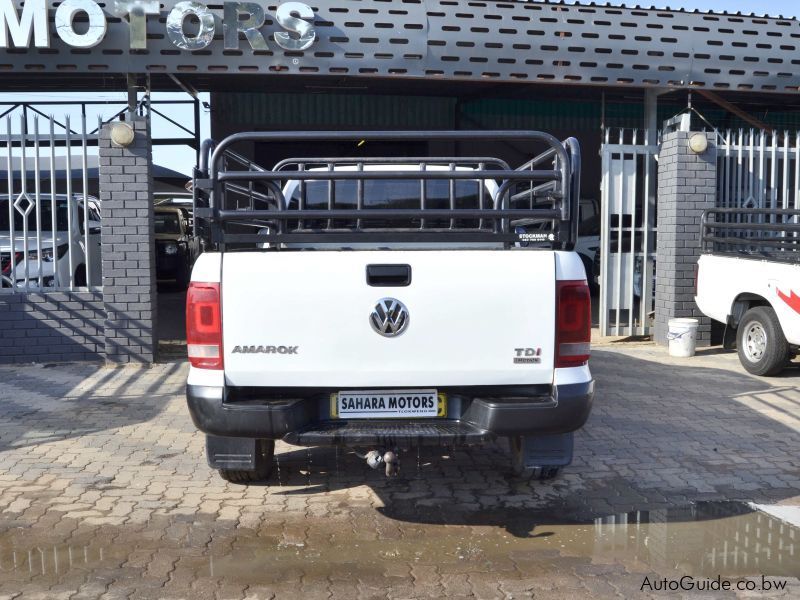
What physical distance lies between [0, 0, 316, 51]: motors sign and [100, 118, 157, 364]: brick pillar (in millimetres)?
1465

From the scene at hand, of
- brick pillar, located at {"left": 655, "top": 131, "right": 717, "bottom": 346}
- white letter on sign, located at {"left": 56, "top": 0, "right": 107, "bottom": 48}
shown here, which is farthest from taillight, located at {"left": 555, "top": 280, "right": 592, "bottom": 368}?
white letter on sign, located at {"left": 56, "top": 0, "right": 107, "bottom": 48}

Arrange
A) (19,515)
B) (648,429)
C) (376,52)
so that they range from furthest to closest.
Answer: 1. (376,52)
2. (648,429)
3. (19,515)

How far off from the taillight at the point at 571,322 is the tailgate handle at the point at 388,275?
30.0 inches

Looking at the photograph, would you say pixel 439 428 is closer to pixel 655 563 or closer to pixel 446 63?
pixel 655 563

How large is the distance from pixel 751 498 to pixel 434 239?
255cm

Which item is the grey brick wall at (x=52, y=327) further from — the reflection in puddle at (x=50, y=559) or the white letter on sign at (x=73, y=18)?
the reflection in puddle at (x=50, y=559)

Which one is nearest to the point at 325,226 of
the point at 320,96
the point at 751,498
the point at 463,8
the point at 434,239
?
the point at 434,239

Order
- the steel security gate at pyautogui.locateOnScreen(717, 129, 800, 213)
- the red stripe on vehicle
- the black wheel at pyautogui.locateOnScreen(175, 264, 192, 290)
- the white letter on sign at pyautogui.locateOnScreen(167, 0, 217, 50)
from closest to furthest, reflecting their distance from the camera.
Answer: the red stripe on vehicle, the white letter on sign at pyautogui.locateOnScreen(167, 0, 217, 50), the steel security gate at pyautogui.locateOnScreen(717, 129, 800, 213), the black wheel at pyautogui.locateOnScreen(175, 264, 192, 290)

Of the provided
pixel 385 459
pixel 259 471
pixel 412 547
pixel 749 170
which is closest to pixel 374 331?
pixel 385 459

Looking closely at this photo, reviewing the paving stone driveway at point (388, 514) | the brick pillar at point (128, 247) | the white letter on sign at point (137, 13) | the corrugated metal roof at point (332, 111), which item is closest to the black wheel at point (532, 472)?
the paving stone driveway at point (388, 514)

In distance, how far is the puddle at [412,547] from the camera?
4.18m

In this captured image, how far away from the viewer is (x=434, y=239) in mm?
4617

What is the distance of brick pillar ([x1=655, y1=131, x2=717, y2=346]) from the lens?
10.5 metres

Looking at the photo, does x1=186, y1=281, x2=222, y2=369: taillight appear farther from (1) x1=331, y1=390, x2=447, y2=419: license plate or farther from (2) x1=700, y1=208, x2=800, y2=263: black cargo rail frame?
(2) x1=700, y1=208, x2=800, y2=263: black cargo rail frame
